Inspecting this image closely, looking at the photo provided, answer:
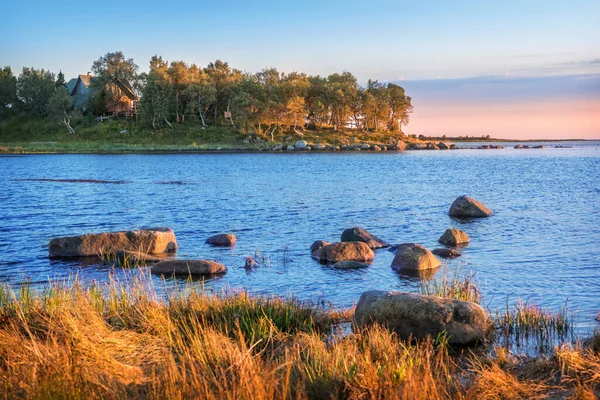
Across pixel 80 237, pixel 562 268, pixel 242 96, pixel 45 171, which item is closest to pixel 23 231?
pixel 80 237

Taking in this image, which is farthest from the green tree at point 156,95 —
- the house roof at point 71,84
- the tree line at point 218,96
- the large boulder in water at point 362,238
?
the large boulder in water at point 362,238

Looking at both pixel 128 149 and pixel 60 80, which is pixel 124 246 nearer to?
pixel 128 149

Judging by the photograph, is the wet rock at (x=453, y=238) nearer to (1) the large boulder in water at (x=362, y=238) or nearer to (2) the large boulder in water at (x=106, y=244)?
(1) the large boulder in water at (x=362, y=238)

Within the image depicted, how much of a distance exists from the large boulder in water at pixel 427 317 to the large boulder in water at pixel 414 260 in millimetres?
7479

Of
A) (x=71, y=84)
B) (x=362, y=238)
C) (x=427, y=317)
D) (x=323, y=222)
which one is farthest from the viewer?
(x=71, y=84)

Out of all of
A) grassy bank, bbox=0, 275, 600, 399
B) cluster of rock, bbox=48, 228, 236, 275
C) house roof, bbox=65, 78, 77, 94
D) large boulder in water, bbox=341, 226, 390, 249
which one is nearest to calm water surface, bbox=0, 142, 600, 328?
cluster of rock, bbox=48, 228, 236, 275

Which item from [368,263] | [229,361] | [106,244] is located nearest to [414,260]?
[368,263]

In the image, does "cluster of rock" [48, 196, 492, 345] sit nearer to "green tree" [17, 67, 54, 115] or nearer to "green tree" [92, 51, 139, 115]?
"green tree" [92, 51, 139, 115]

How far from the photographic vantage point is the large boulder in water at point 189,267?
18.5 meters

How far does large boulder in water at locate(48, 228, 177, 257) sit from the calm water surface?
2.96 feet

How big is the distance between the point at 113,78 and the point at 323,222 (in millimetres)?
107386

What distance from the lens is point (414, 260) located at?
742 inches

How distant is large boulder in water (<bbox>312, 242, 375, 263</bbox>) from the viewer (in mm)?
20141

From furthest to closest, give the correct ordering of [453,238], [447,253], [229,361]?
1. [453,238]
2. [447,253]
3. [229,361]
